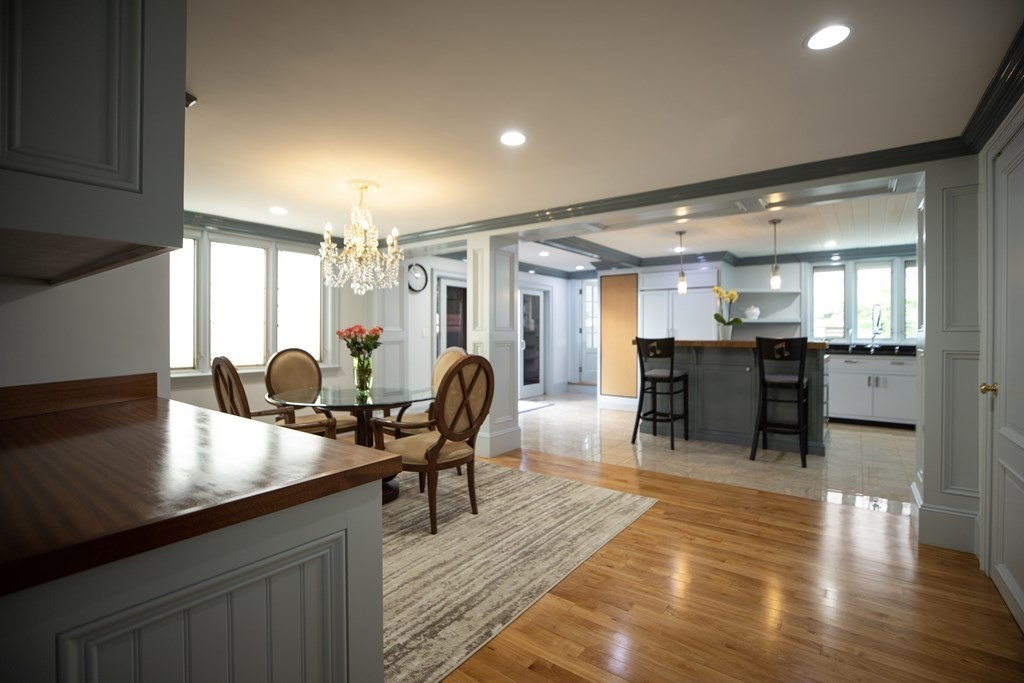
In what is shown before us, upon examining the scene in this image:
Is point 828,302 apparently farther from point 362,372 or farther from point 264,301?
point 264,301

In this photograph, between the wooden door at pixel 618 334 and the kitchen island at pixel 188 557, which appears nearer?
the kitchen island at pixel 188 557

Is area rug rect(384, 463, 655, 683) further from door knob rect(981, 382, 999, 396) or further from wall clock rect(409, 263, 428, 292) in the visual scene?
wall clock rect(409, 263, 428, 292)

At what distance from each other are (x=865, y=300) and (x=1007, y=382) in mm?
5670

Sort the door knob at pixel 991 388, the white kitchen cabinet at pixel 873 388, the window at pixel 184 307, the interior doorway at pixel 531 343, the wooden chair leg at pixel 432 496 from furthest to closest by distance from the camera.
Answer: the interior doorway at pixel 531 343 < the white kitchen cabinet at pixel 873 388 < the window at pixel 184 307 < the wooden chair leg at pixel 432 496 < the door knob at pixel 991 388

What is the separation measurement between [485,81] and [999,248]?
237 cm

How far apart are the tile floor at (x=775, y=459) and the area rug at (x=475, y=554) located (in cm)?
103

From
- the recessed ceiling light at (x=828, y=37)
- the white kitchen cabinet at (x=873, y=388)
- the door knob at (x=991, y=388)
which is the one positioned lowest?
the white kitchen cabinet at (x=873, y=388)

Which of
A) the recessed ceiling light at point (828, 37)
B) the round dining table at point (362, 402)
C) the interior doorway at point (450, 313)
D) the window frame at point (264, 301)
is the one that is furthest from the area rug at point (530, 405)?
the recessed ceiling light at point (828, 37)

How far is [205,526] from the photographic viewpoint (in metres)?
0.71

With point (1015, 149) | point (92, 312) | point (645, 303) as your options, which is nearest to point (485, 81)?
point (92, 312)

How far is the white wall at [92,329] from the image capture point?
1.48 metres

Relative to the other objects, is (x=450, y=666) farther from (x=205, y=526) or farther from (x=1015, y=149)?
(x=1015, y=149)

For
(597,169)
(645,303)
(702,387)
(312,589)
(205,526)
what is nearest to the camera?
(205,526)

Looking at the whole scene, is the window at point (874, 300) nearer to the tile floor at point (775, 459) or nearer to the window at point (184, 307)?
the tile floor at point (775, 459)
